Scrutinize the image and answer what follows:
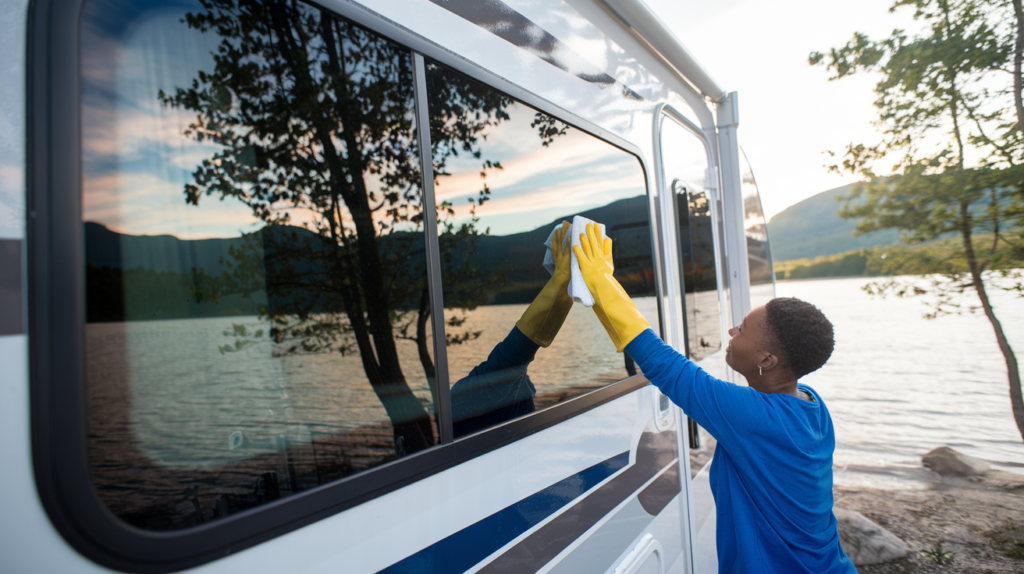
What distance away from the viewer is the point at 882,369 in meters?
15.4

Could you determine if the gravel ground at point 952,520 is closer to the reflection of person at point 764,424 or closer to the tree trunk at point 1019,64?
the reflection of person at point 764,424

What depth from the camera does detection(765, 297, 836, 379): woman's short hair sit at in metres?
1.60

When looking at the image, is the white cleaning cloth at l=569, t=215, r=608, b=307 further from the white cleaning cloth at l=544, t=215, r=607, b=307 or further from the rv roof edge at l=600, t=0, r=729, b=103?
the rv roof edge at l=600, t=0, r=729, b=103

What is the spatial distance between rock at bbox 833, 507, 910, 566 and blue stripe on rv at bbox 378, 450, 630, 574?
12.6 ft

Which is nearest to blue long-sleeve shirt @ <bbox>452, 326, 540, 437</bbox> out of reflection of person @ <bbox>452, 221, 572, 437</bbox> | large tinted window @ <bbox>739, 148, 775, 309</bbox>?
reflection of person @ <bbox>452, 221, 572, 437</bbox>

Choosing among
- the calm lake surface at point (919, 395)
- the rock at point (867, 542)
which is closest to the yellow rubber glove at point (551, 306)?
the calm lake surface at point (919, 395)

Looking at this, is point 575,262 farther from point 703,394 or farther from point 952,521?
point 952,521

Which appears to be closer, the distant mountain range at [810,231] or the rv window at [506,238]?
the rv window at [506,238]

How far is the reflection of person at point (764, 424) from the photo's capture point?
5.07 ft

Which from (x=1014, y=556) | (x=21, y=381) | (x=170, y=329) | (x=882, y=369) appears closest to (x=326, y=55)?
(x=170, y=329)

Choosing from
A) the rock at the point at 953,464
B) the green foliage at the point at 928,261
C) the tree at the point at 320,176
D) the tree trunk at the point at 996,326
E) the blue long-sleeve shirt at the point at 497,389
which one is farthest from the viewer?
the rock at the point at 953,464

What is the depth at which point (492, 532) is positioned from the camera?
4.52 ft

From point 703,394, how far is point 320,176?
1180mm

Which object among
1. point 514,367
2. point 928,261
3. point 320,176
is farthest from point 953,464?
point 320,176
